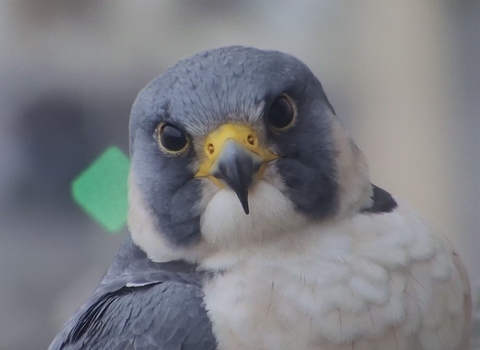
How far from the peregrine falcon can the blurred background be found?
802mm

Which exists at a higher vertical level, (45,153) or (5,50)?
(5,50)

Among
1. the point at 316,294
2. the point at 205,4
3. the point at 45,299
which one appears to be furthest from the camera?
the point at 45,299

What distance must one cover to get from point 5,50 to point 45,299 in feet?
2.77

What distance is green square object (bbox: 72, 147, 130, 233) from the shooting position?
5.85 feet

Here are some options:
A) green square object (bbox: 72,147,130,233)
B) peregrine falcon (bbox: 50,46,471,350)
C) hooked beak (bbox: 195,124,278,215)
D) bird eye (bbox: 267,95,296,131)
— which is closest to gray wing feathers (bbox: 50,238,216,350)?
peregrine falcon (bbox: 50,46,471,350)

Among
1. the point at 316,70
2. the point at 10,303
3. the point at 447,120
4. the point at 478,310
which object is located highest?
the point at 316,70

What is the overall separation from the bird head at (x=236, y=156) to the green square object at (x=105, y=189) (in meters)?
0.67

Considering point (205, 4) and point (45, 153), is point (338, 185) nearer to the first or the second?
point (205, 4)

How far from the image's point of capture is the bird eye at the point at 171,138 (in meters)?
1.02

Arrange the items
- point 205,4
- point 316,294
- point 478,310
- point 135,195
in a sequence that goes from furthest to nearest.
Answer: point 205,4 → point 478,310 → point 135,195 → point 316,294

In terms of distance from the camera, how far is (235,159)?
0.92m

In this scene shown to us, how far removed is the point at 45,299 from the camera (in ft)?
6.63

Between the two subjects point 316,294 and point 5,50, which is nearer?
point 316,294

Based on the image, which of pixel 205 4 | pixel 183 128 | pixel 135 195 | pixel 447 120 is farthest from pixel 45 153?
pixel 447 120
